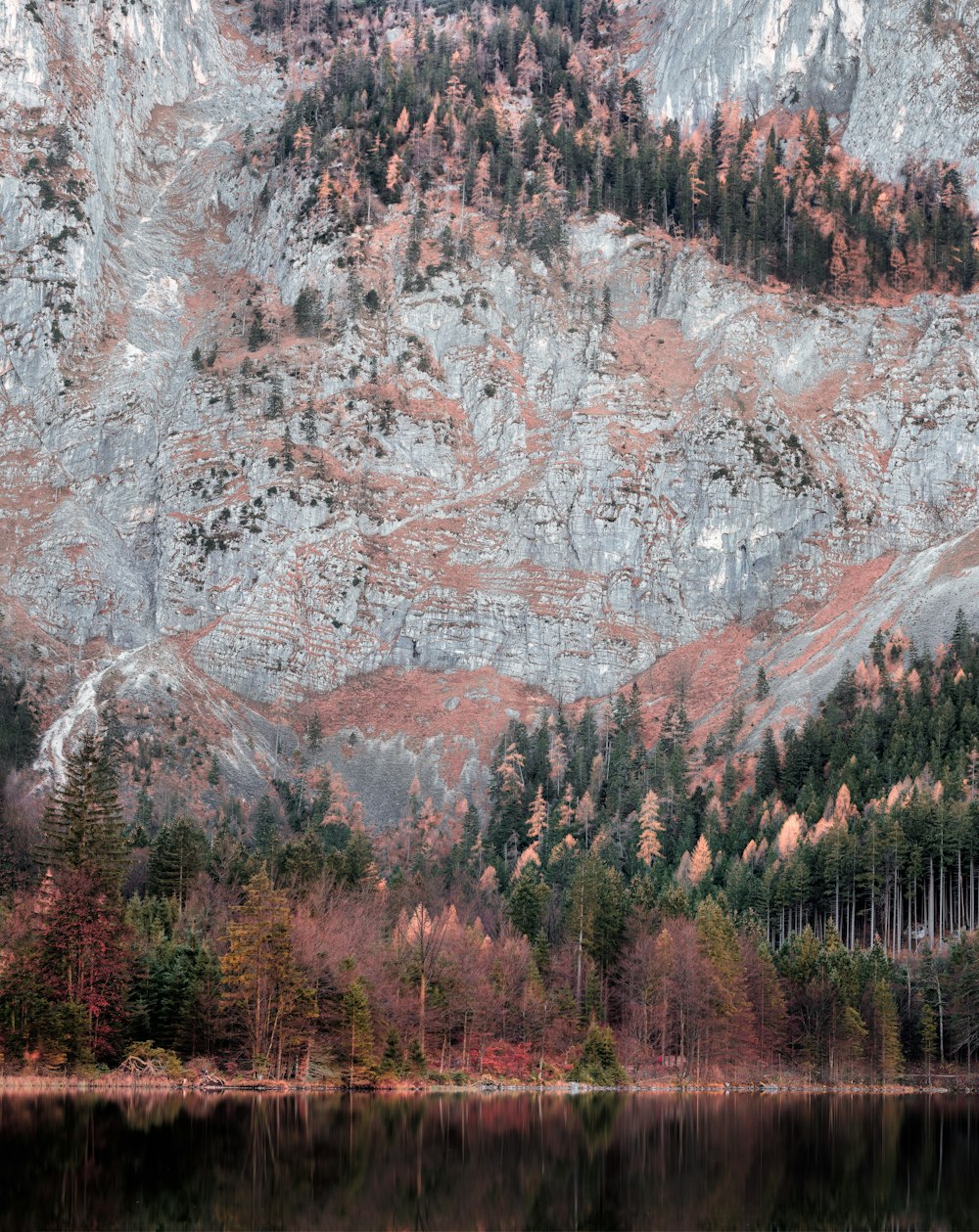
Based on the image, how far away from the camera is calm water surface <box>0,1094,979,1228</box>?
35.3 metres

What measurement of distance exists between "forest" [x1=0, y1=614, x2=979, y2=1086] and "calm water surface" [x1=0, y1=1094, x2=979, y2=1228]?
8010mm

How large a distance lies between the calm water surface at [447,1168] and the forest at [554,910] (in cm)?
801

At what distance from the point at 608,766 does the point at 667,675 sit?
2033 cm

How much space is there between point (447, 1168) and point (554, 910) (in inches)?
2988

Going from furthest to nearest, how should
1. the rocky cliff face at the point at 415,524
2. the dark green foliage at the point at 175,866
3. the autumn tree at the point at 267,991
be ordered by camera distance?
the rocky cliff face at the point at 415,524, the dark green foliage at the point at 175,866, the autumn tree at the point at 267,991

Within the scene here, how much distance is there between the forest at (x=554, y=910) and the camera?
67750mm

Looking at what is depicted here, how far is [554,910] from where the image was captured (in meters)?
119

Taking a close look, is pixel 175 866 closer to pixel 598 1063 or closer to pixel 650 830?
pixel 598 1063

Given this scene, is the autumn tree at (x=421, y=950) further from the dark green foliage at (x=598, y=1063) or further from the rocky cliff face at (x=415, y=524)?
the rocky cliff face at (x=415, y=524)

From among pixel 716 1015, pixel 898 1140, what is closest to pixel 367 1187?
pixel 898 1140

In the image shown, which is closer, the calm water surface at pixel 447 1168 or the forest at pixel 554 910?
the calm water surface at pixel 447 1168

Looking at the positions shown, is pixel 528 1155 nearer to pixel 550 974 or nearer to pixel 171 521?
pixel 550 974

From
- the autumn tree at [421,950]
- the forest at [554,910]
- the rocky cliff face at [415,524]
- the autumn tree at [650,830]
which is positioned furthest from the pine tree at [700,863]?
the rocky cliff face at [415,524]

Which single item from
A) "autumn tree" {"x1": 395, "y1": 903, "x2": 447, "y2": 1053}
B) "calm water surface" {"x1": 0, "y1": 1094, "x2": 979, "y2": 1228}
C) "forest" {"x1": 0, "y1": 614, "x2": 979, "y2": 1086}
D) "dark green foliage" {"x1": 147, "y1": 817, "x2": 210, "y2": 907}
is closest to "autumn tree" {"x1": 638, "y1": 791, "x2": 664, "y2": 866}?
"forest" {"x1": 0, "y1": 614, "x2": 979, "y2": 1086}
